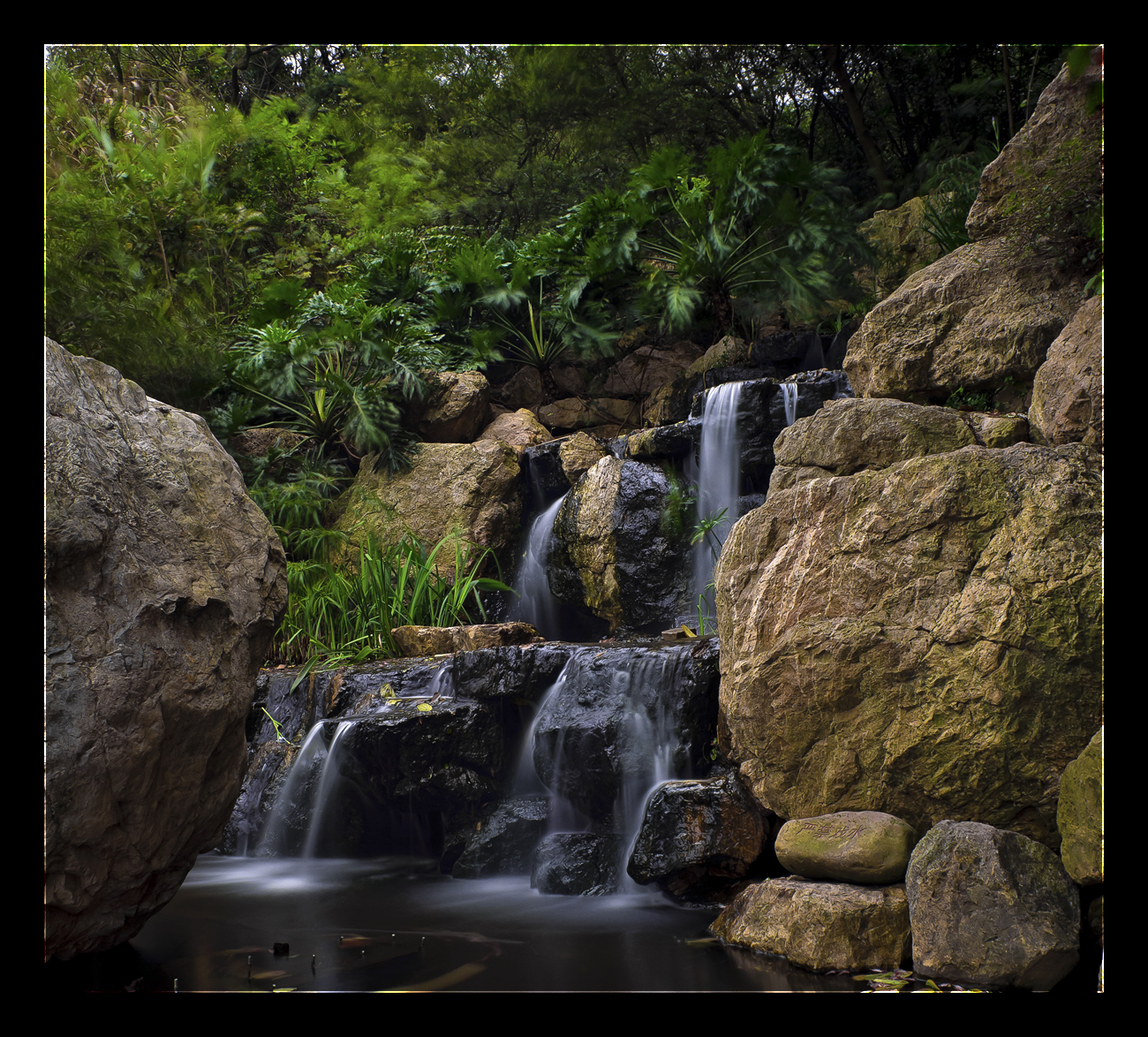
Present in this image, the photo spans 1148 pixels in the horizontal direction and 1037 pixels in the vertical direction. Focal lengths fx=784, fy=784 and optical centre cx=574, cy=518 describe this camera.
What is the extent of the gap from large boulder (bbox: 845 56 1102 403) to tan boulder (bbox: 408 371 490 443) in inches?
174

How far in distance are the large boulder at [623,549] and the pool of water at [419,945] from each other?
2.78m

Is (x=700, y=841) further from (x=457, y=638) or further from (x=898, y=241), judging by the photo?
(x=898, y=241)

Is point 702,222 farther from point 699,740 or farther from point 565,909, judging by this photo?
point 565,909

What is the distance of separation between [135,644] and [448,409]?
5.78 meters

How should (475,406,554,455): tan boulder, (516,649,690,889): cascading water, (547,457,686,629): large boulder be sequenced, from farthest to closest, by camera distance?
(475,406,554,455): tan boulder → (547,457,686,629): large boulder → (516,649,690,889): cascading water

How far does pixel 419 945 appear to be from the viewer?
2699 millimetres

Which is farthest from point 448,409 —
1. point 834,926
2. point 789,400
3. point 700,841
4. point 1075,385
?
point 834,926

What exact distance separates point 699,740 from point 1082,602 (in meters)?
1.78

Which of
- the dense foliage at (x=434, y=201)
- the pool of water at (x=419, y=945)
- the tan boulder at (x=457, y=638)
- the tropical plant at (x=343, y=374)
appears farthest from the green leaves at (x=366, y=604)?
the pool of water at (x=419, y=945)

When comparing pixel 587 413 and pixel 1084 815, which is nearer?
pixel 1084 815

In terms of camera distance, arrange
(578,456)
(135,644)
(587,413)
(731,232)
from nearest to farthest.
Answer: (135,644) → (731,232) → (578,456) → (587,413)

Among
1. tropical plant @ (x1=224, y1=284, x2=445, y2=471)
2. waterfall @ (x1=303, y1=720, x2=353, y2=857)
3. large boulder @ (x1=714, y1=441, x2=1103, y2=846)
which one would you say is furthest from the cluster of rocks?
tropical plant @ (x1=224, y1=284, x2=445, y2=471)

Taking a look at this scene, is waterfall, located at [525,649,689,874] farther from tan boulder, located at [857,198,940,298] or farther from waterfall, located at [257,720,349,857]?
tan boulder, located at [857,198,940,298]

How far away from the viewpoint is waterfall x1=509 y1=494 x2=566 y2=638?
260 inches
